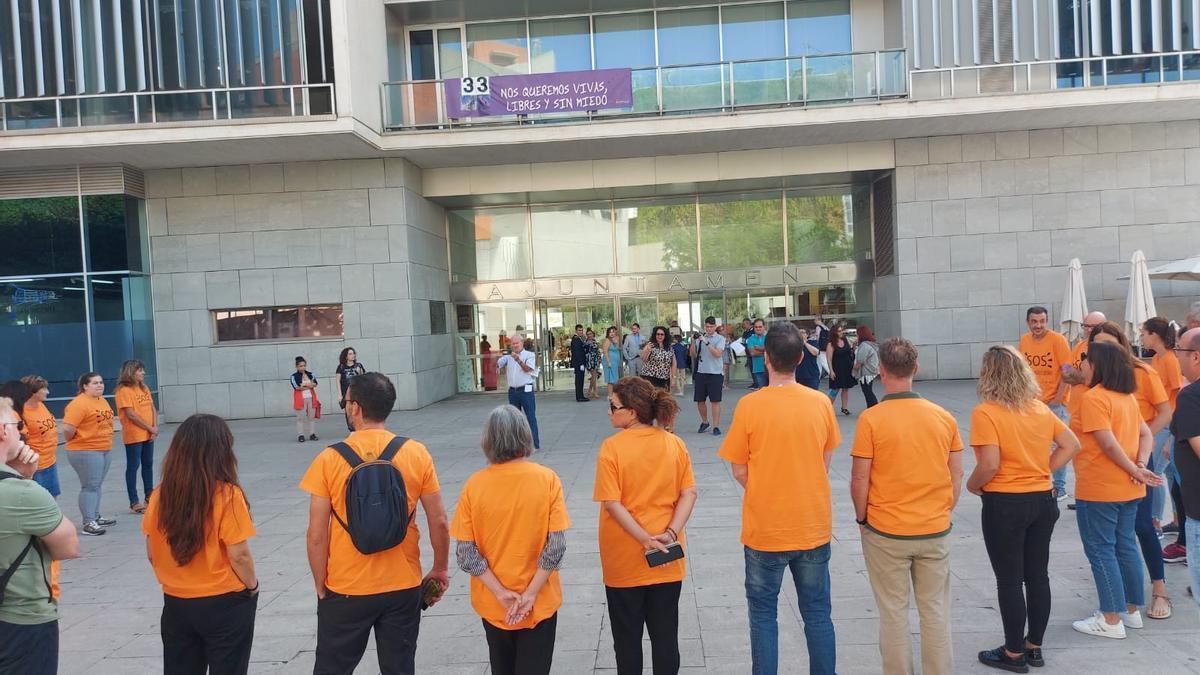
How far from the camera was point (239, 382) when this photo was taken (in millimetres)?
16562

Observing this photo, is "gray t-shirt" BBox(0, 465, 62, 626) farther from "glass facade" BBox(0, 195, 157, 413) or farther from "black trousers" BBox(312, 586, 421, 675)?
"glass facade" BBox(0, 195, 157, 413)

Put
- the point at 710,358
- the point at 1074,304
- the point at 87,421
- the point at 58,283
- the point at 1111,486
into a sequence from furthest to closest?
the point at 58,283 → the point at 1074,304 → the point at 710,358 → the point at 87,421 → the point at 1111,486

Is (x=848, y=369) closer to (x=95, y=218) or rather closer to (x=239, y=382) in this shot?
(x=239, y=382)

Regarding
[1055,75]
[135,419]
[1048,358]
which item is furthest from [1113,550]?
[1055,75]

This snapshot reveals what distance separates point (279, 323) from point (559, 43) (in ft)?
28.8

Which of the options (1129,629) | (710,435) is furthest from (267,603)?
(710,435)

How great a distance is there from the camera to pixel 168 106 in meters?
15.0

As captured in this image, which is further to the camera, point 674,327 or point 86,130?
point 674,327

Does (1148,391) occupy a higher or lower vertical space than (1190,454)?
higher

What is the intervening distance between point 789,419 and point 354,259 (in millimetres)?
14337

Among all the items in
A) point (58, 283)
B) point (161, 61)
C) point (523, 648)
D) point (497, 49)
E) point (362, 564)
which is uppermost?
point (497, 49)

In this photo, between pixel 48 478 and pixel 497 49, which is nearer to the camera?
pixel 48 478

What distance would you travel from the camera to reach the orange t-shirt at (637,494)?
11.1 ft

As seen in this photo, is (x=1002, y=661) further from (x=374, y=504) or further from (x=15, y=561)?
(x=15, y=561)
